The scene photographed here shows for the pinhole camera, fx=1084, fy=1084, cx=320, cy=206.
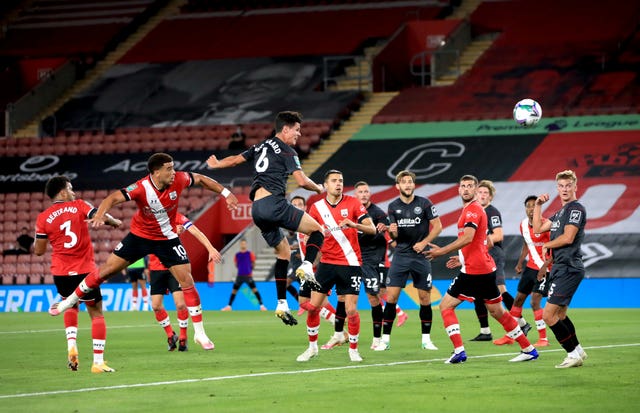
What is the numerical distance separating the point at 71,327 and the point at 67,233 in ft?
3.82

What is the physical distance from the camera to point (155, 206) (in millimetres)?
13406

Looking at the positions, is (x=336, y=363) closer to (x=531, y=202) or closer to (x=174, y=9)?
(x=531, y=202)

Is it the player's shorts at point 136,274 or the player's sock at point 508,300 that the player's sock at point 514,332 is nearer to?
the player's sock at point 508,300

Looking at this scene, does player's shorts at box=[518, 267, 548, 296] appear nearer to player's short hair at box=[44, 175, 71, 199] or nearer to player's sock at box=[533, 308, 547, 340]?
player's sock at box=[533, 308, 547, 340]

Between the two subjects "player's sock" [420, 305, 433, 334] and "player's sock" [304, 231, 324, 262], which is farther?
"player's sock" [420, 305, 433, 334]

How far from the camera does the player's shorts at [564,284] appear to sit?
12.5 meters

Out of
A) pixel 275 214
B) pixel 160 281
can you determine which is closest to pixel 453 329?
pixel 275 214

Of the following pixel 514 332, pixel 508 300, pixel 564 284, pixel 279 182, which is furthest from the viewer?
pixel 508 300

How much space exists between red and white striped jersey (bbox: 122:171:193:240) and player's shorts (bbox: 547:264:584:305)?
183 inches

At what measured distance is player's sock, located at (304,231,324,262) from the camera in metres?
13.9

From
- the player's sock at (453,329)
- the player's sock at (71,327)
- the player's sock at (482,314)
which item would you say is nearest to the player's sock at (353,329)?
the player's sock at (453,329)

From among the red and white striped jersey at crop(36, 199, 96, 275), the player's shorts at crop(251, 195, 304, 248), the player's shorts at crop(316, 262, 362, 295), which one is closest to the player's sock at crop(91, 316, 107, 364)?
the red and white striped jersey at crop(36, 199, 96, 275)

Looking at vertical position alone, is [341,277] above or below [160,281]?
above

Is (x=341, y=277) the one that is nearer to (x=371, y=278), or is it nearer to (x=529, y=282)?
(x=371, y=278)
